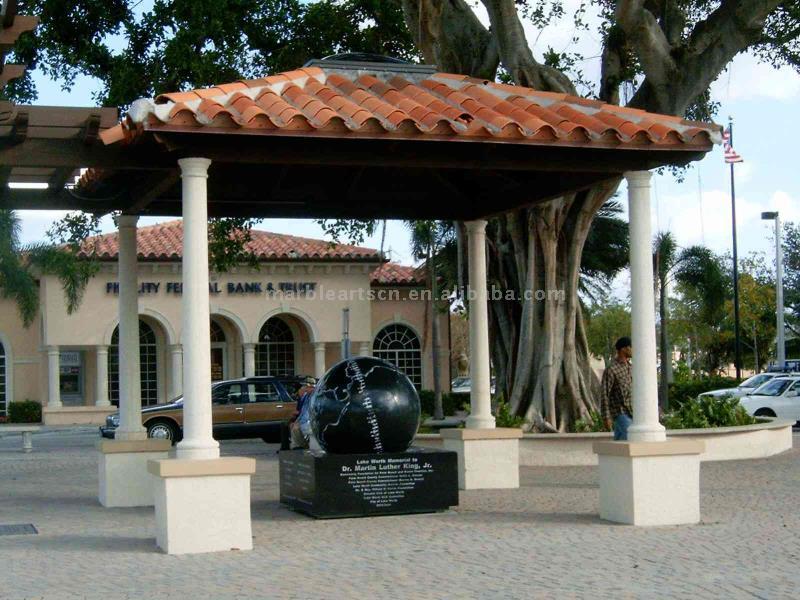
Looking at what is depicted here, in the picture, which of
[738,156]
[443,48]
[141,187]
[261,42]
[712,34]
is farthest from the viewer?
[738,156]

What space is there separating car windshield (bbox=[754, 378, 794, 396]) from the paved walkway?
1765cm

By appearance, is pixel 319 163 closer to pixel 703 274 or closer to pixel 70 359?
pixel 703 274

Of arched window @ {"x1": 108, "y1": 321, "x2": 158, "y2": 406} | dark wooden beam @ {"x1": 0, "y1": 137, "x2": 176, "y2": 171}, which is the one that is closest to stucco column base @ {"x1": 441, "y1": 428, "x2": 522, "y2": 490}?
dark wooden beam @ {"x1": 0, "y1": 137, "x2": 176, "y2": 171}

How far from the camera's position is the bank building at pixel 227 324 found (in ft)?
121

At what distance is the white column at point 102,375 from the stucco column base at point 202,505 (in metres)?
28.0

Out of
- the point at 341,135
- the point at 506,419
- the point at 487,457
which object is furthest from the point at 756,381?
the point at 341,135

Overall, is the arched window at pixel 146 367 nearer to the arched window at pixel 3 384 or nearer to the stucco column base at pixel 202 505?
the arched window at pixel 3 384

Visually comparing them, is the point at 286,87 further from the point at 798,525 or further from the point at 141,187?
the point at 798,525

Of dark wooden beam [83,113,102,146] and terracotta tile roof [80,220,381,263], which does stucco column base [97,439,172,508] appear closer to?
dark wooden beam [83,113,102,146]

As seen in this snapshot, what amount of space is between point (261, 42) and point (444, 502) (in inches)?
481

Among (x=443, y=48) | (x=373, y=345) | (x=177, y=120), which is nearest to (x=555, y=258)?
(x=443, y=48)

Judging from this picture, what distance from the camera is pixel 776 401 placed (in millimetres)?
30406

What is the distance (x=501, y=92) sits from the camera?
1220 centimetres

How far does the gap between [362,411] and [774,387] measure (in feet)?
72.7
